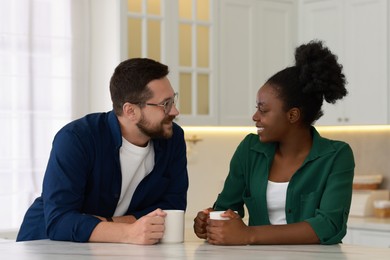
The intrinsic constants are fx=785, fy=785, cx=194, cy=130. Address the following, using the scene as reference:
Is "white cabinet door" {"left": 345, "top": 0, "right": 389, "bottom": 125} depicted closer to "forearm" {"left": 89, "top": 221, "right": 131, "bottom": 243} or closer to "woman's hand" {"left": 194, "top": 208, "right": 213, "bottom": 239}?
"woman's hand" {"left": 194, "top": 208, "right": 213, "bottom": 239}

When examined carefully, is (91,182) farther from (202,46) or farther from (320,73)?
(202,46)

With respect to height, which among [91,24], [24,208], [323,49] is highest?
[91,24]

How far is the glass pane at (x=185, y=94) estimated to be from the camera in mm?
4953

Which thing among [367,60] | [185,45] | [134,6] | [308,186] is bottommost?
[308,186]

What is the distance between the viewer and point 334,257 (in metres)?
2.08

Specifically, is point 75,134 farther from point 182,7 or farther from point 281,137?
point 182,7

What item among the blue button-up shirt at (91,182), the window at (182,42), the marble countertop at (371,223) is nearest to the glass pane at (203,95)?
the window at (182,42)

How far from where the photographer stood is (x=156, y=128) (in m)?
2.74

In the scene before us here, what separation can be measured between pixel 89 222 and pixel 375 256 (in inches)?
34.2

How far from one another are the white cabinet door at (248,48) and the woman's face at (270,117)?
95.9 inches

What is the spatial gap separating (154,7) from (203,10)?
1.38 ft

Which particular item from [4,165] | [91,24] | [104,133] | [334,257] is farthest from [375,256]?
[91,24]

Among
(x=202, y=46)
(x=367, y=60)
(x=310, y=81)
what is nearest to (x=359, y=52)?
(x=367, y=60)

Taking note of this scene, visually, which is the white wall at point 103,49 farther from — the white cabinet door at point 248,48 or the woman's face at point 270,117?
the woman's face at point 270,117
